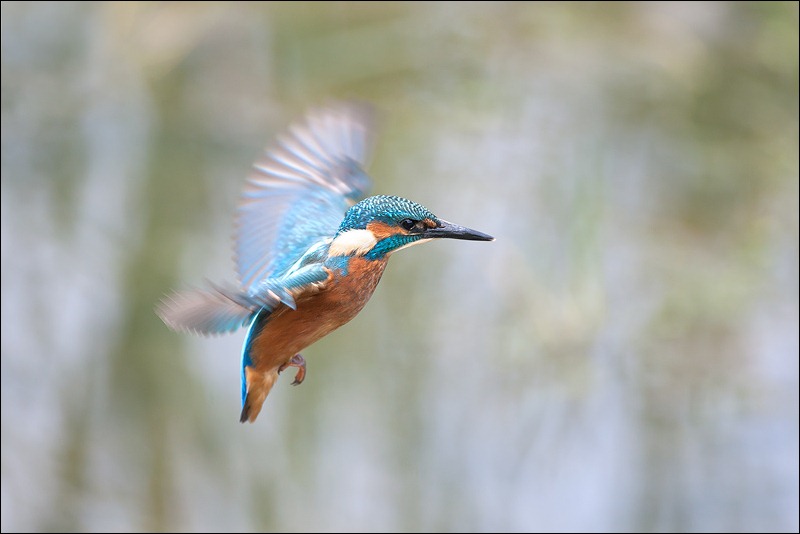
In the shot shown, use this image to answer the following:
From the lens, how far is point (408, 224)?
1264 mm

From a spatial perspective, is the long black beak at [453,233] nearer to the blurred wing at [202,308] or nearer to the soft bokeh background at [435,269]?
the blurred wing at [202,308]

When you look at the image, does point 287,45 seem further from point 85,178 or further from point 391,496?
point 391,496

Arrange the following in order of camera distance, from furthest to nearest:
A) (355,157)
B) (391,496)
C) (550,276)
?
(391,496) < (550,276) < (355,157)

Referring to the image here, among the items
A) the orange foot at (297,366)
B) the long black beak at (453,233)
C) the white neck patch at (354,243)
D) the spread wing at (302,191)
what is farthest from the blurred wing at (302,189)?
the long black beak at (453,233)

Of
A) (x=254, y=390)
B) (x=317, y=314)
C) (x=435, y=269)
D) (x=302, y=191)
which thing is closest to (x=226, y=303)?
(x=317, y=314)

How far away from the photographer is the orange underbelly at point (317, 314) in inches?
51.4

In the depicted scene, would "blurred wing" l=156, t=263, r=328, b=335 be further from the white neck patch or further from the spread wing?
the spread wing

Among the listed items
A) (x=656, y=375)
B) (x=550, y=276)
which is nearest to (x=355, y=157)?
(x=550, y=276)

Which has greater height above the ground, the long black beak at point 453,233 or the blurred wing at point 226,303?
the long black beak at point 453,233

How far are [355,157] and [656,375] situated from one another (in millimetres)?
2188

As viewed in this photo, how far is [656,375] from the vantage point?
3.57m

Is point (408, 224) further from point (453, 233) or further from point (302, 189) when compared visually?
point (302, 189)

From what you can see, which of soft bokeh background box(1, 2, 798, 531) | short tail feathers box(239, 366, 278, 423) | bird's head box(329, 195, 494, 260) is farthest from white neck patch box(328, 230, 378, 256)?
soft bokeh background box(1, 2, 798, 531)

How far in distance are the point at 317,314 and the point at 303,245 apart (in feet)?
0.95
